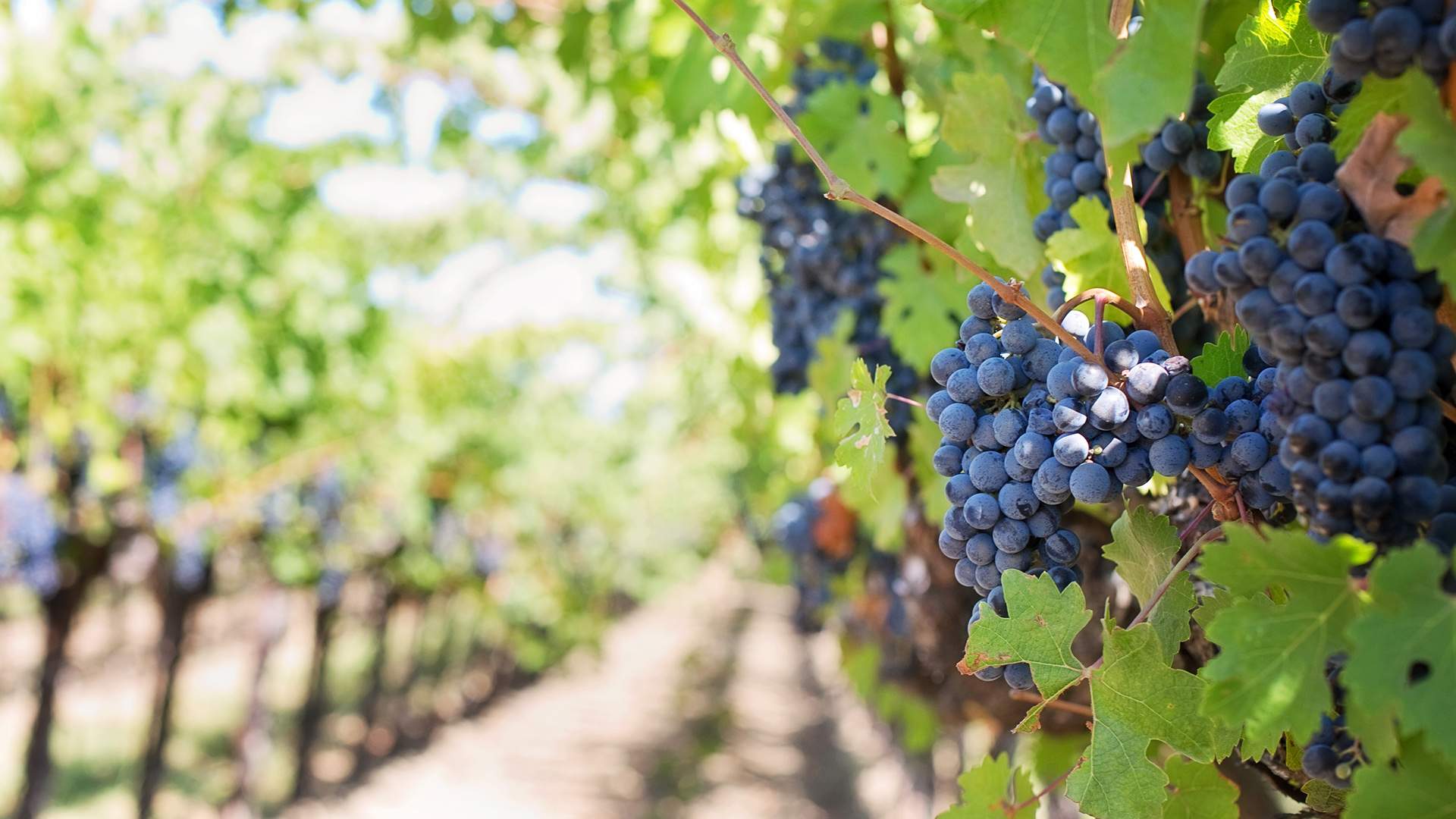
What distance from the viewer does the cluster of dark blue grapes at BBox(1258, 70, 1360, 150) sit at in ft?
3.21

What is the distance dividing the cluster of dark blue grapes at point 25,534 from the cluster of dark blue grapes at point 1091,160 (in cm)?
595

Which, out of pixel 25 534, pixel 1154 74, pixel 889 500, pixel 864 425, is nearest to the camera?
pixel 1154 74

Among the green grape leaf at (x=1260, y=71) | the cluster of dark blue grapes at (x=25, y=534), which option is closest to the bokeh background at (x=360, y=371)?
the cluster of dark blue grapes at (x=25, y=534)

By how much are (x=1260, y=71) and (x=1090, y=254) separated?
1.05ft

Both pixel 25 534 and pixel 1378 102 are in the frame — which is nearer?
pixel 1378 102

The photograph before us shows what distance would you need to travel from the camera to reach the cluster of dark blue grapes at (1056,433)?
0.97 m

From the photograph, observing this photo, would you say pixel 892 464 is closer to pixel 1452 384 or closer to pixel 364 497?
pixel 1452 384

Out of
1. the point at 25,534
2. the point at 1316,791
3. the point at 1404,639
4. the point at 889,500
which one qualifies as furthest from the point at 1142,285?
the point at 25,534

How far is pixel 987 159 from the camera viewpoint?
1529mm

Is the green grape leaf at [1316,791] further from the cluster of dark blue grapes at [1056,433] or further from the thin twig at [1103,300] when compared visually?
the thin twig at [1103,300]

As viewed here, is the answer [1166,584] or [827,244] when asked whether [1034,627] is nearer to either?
[1166,584]

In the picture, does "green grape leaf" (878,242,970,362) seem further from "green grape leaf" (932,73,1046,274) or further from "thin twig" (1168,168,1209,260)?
"thin twig" (1168,168,1209,260)

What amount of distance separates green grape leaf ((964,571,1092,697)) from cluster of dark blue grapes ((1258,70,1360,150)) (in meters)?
0.47

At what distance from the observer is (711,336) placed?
4.75 metres
